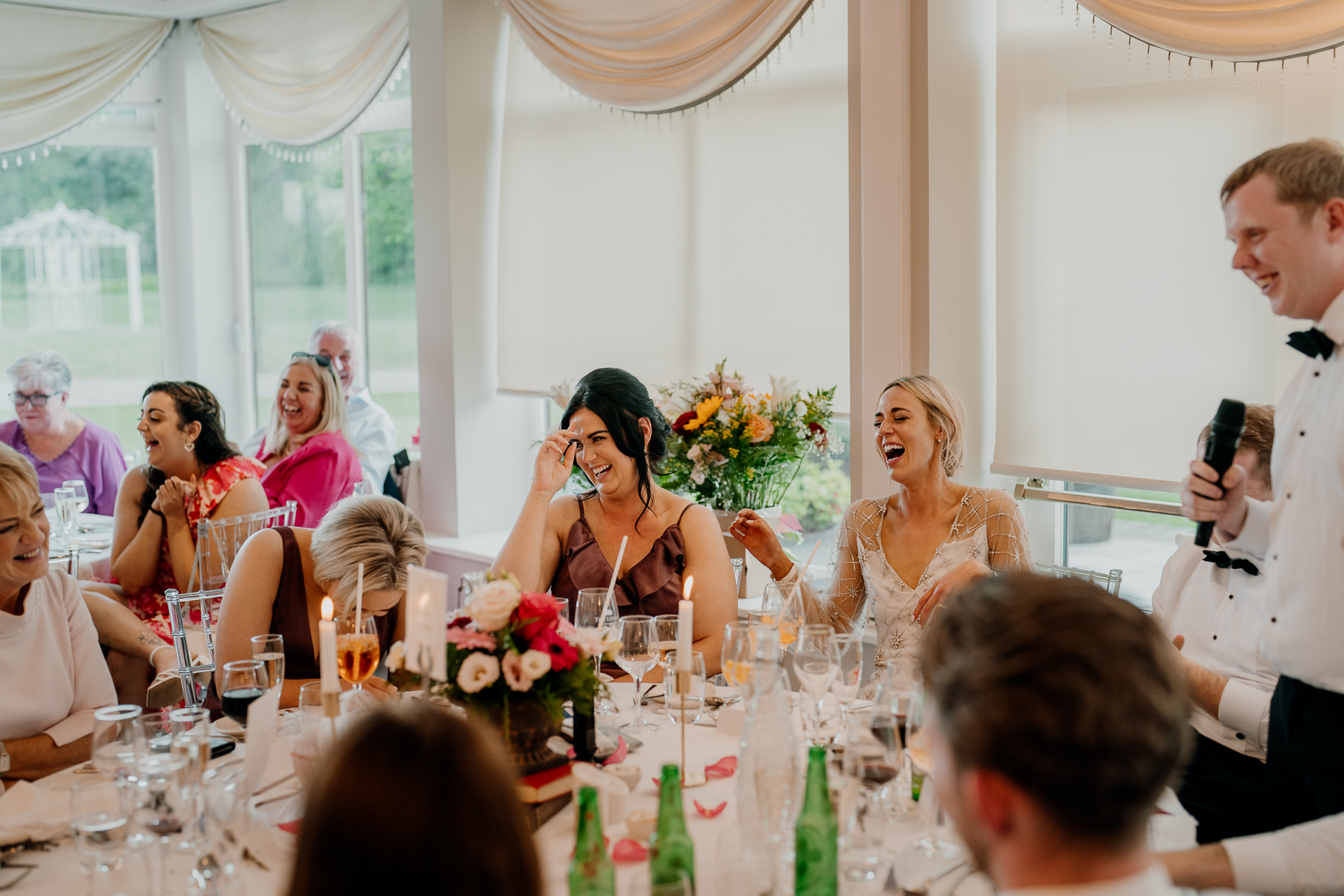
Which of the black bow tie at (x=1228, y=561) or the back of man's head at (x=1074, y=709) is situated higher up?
the back of man's head at (x=1074, y=709)

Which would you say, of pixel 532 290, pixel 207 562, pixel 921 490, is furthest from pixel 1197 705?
pixel 532 290

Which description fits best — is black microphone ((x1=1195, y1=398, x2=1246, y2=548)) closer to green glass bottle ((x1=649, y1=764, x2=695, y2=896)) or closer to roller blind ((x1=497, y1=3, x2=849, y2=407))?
green glass bottle ((x1=649, y1=764, x2=695, y2=896))

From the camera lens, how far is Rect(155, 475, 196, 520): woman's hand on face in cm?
365

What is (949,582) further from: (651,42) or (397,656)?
(651,42)

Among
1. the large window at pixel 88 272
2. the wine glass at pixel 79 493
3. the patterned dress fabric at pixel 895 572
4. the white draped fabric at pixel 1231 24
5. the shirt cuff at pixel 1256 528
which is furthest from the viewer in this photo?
the large window at pixel 88 272

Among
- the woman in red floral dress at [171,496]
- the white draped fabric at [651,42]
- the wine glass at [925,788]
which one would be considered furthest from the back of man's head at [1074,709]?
the woman in red floral dress at [171,496]

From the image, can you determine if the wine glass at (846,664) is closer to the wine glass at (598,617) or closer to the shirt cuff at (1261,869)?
the wine glass at (598,617)

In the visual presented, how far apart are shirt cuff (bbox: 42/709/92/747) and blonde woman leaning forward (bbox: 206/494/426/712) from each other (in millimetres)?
299

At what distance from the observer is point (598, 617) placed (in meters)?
2.22

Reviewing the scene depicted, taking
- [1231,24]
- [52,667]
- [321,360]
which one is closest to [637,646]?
[52,667]

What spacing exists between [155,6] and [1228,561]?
584cm

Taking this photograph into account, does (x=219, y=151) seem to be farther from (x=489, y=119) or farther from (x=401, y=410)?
(x=489, y=119)

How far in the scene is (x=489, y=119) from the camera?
4.67m

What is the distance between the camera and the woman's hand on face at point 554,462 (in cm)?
295
